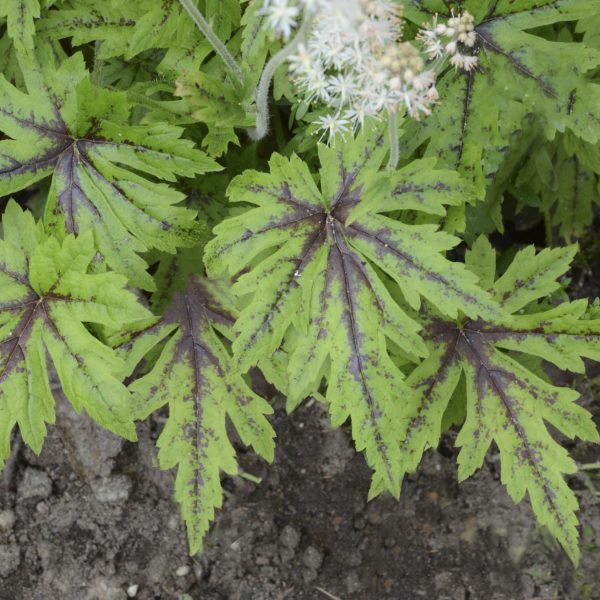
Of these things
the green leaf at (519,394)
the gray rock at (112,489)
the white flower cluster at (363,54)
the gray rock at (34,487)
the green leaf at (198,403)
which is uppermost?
the white flower cluster at (363,54)

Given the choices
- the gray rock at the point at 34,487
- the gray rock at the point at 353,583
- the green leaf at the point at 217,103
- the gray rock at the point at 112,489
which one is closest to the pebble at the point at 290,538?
the gray rock at the point at 353,583

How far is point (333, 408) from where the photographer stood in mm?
2090

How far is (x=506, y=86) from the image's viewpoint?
7.23 feet

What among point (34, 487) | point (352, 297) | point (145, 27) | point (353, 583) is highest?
point (145, 27)

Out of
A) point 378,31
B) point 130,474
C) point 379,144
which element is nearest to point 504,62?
point 379,144

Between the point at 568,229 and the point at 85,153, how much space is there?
206 centimetres

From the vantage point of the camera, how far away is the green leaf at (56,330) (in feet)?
6.74

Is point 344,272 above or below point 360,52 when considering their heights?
below

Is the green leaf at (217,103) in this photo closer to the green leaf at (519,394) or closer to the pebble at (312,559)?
the green leaf at (519,394)

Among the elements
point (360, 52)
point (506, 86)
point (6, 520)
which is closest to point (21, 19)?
point (360, 52)

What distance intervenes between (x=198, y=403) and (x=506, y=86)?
146 cm

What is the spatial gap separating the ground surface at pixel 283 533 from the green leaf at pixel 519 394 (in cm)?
64

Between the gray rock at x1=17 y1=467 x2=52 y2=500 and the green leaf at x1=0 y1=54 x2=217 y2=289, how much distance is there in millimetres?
1195

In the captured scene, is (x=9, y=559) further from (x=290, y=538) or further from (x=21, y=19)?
(x=21, y=19)
